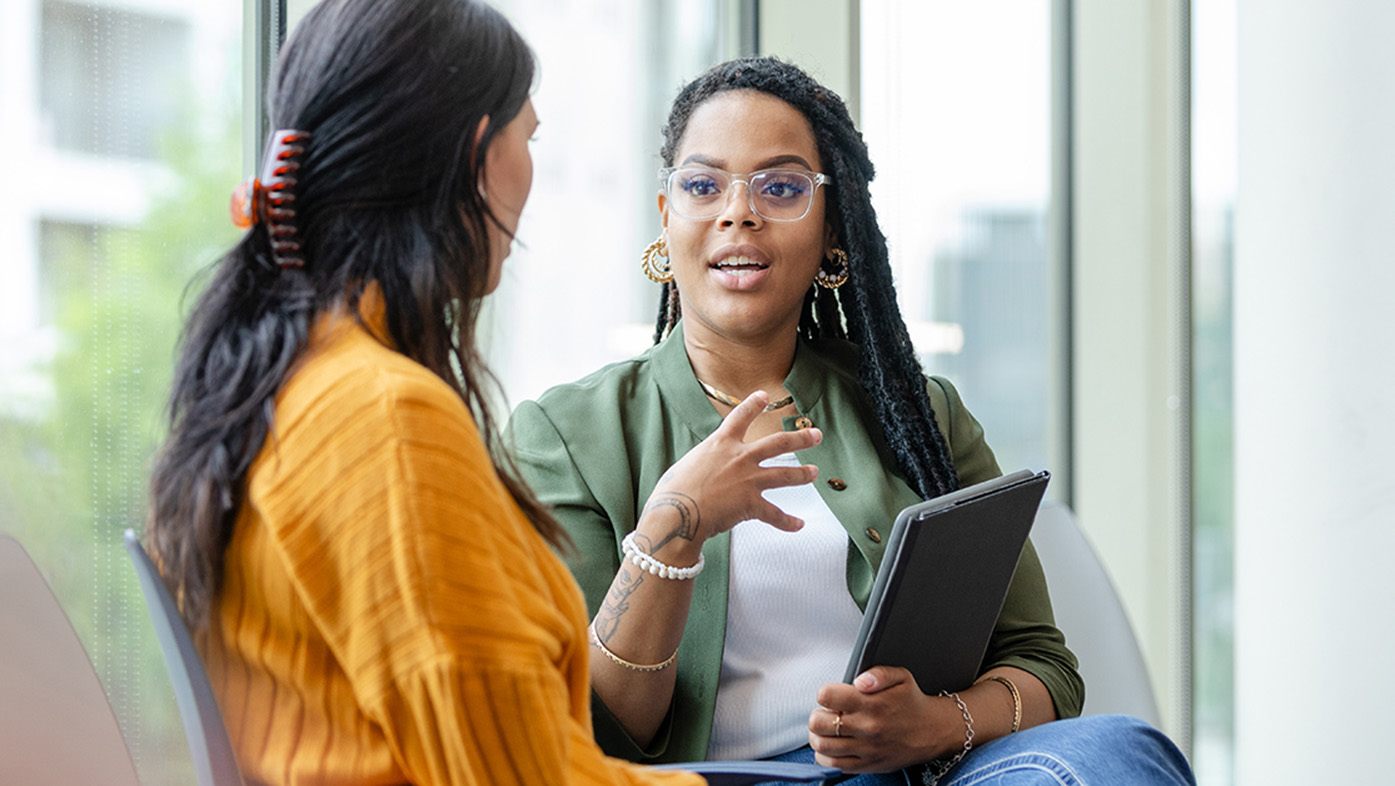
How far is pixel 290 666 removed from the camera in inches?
28.7

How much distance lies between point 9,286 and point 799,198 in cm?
99

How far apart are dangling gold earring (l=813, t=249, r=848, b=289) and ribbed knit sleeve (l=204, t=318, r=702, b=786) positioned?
3.13 feet

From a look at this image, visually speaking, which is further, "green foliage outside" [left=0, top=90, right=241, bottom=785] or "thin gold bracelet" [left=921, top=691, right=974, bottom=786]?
"green foliage outside" [left=0, top=90, right=241, bottom=785]

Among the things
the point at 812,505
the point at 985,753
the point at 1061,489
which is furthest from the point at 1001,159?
the point at 985,753

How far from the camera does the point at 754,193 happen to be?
1.52 meters

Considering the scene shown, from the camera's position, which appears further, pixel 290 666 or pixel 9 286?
pixel 9 286

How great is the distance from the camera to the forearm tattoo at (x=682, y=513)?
1.15m

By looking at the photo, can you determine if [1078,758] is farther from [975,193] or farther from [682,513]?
[975,193]

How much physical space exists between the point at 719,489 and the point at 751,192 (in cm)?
51

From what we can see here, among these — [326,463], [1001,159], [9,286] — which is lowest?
[326,463]

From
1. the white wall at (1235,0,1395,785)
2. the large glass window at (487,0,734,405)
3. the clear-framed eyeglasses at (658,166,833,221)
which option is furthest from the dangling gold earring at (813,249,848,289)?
the white wall at (1235,0,1395,785)

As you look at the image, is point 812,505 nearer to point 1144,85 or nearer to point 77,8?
point 77,8

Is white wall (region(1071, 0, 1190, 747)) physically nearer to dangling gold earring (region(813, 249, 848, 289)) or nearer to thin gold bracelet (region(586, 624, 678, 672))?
dangling gold earring (region(813, 249, 848, 289))

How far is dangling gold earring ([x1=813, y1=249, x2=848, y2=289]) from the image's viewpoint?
1.62m
